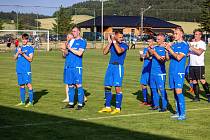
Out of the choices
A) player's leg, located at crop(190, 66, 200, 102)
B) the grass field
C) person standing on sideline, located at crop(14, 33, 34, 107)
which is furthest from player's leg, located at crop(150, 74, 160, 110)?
person standing on sideline, located at crop(14, 33, 34, 107)

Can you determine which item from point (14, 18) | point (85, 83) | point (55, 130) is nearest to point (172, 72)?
point (55, 130)

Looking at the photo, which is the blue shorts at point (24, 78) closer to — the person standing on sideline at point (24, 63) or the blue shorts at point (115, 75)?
the person standing on sideline at point (24, 63)

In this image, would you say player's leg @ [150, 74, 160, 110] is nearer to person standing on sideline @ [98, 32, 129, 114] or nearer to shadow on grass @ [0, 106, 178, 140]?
person standing on sideline @ [98, 32, 129, 114]

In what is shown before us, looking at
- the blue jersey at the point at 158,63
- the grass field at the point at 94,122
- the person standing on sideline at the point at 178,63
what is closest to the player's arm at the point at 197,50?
the blue jersey at the point at 158,63

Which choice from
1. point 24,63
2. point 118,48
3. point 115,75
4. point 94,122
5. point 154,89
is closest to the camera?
point 94,122

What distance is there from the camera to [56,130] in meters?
9.45

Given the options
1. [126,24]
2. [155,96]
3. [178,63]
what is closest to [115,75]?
[155,96]

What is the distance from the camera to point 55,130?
31.0 feet

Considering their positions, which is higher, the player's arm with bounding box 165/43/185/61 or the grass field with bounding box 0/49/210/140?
the player's arm with bounding box 165/43/185/61

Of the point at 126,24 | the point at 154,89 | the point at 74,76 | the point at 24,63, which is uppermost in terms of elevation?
the point at 126,24

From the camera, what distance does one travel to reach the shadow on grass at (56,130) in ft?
29.1

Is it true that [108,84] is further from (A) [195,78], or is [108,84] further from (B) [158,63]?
(A) [195,78]

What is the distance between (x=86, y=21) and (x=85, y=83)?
8079cm

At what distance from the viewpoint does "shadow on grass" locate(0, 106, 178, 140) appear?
349 inches
